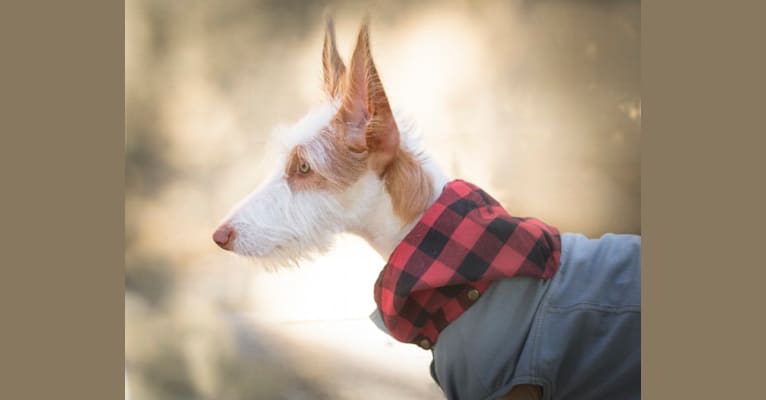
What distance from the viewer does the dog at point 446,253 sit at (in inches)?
72.6

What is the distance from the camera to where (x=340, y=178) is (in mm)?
1940

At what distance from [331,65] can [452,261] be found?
60 cm

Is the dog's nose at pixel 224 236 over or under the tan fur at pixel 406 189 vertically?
under

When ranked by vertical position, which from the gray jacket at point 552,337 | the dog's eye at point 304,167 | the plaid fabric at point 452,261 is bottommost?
the gray jacket at point 552,337

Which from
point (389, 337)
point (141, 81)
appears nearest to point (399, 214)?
point (389, 337)

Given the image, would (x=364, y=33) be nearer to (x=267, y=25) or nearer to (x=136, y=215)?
(x=267, y=25)

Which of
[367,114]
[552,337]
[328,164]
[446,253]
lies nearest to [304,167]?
[328,164]

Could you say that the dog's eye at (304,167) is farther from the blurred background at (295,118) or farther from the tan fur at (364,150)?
the blurred background at (295,118)

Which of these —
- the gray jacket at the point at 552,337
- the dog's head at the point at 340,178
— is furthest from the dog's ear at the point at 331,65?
the gray jacket at the point at 552,337

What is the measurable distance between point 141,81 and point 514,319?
3.88 ft

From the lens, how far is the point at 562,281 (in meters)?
1.87

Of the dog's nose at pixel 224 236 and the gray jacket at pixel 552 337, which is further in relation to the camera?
the dog's nose at pixel 224 236

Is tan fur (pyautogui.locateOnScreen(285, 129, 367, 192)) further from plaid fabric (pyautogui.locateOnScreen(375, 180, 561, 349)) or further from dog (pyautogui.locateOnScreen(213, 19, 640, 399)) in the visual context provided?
plaid fabric (pyautogui.locateOnScreen(375, 180, 561, 349))

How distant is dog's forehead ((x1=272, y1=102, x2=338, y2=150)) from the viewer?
196 cm
